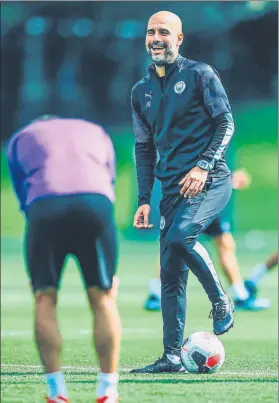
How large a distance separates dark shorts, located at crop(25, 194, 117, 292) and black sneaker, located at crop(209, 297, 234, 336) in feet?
5.01

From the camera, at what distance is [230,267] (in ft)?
39.9

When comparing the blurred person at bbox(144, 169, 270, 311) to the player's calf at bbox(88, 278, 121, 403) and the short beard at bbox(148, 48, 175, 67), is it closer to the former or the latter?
the short beard at bbox(148, 48, 175, 67)

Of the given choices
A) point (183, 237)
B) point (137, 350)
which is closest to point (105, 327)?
point (183, 237)

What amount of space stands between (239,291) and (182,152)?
5000 millimetres

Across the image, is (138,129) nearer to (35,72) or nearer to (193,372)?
(193,372)

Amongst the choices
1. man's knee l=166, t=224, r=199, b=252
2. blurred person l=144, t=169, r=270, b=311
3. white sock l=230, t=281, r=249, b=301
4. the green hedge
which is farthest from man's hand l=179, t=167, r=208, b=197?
the green hedge

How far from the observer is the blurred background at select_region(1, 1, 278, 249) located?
29594 millimetres

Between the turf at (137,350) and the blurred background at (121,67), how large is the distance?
12179mm

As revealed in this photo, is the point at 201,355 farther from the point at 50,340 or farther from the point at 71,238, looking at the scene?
the point at 71,238

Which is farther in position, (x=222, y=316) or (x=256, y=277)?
(x=256, y=277)

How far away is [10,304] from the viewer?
45.0 ft

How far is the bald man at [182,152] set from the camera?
759 cm

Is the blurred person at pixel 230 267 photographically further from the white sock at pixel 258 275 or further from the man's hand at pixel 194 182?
the man's hand at pixel 194 182

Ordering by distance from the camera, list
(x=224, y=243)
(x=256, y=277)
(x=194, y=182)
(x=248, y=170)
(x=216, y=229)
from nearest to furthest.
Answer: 1. (x=194, y=182)
2. (x=216, y=229)
3. (x=224, y=243)
4. (x=256, y=277)
5. (x=248, y=170)
